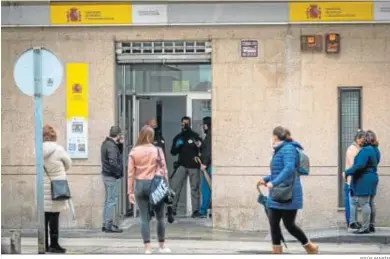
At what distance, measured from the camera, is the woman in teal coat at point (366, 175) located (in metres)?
12.3

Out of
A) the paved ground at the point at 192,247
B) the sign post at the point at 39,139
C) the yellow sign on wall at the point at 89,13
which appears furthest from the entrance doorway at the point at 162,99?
the sign post at the point at 39,139

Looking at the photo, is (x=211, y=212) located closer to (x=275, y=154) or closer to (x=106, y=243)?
(x=106, y=243)

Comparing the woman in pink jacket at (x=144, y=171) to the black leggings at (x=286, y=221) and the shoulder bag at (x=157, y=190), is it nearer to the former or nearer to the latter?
the shoulder bag at (x=157, y=190)

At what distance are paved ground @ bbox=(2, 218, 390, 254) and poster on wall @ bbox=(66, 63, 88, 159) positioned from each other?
1379mm

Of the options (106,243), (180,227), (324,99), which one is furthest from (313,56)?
(106,243)

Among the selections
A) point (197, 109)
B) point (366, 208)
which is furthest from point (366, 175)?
point (197, 109)

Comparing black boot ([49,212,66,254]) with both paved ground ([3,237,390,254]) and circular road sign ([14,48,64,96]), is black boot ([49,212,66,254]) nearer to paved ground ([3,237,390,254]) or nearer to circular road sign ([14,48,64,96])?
paved ground ([3,237,390,254])

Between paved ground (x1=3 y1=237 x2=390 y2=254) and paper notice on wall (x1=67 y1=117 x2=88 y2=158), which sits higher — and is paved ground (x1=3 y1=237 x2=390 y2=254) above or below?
below

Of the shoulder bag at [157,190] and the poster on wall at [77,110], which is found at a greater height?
the poster on wall at [77,110]

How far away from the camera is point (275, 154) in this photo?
395 inches

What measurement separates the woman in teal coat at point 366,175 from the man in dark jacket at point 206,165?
2.67m

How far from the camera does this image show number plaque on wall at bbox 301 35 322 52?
43.2ft

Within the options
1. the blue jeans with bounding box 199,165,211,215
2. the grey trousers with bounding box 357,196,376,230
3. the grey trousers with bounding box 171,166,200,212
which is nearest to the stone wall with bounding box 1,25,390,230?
the grey trousers with bounding box 357,196,376,230

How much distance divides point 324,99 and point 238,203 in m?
2.20
